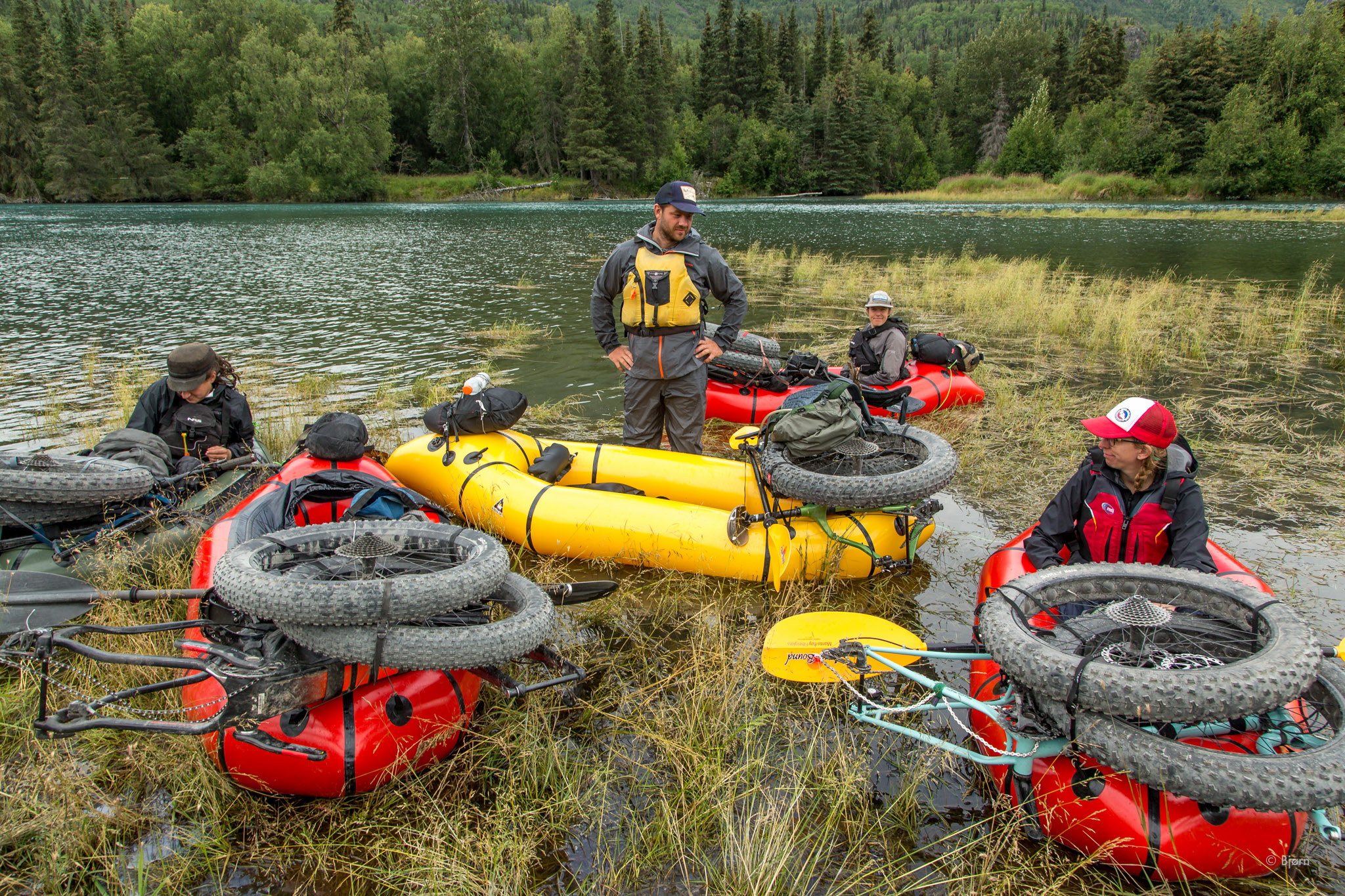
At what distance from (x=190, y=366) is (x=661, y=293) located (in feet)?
10.4

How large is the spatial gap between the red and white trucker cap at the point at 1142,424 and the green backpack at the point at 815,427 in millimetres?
1592

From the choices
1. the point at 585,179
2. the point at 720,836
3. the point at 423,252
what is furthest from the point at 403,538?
the point at 585,179

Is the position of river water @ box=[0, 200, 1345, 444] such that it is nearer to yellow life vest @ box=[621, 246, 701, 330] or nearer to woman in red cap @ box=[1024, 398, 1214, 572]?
yellow life vest @ box=[621, 246, 701, 330]

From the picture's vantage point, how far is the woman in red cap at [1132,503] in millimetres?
3283

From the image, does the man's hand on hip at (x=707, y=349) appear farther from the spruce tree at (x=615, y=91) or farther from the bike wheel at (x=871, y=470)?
the spruce tree at (x=615, y=91)

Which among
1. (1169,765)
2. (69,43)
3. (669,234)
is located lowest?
(1169,765)

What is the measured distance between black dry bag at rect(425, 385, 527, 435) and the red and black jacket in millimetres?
3597

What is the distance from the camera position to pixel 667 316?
5.30 metres

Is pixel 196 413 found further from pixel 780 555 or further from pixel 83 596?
pixel 780 555

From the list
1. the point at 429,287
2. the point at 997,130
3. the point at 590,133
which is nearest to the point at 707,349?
the point at 429,287

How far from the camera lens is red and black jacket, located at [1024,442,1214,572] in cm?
333

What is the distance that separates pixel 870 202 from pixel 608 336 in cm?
5650

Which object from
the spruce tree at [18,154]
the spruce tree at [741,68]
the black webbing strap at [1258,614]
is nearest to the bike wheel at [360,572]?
the black webbing strap at [1258,614]

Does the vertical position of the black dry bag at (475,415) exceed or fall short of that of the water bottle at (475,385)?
it falls short
